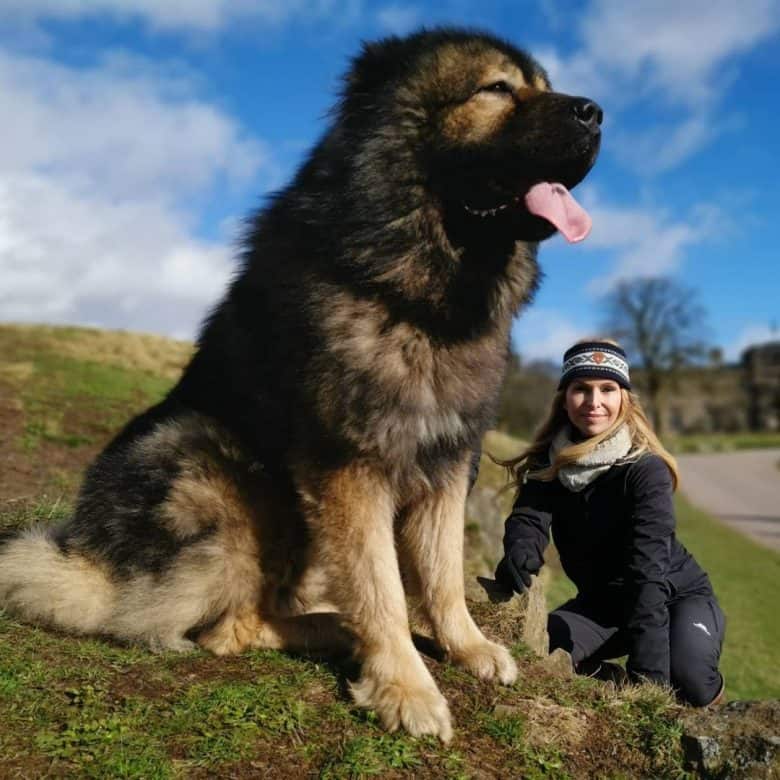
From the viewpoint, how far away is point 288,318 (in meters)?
2.97

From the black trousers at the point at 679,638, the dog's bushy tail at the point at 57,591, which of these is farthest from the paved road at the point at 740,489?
the dog's bushy tail at the point at 57,591

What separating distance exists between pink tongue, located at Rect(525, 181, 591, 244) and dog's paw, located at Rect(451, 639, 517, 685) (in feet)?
5.60

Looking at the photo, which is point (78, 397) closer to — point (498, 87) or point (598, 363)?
point (598, 363)

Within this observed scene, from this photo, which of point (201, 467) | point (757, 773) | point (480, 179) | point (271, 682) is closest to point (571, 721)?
point (757, 773)

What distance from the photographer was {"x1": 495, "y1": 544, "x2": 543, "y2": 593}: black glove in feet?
12.8

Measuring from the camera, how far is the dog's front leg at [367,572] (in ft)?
9.11

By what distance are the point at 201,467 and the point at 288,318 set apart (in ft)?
2.30

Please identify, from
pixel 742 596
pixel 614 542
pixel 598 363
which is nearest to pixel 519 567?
pixel 614 542

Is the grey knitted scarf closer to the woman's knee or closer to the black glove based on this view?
the black glove

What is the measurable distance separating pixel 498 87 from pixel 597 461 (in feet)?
6.25

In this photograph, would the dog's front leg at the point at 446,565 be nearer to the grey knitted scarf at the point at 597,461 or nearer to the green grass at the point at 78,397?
→ the grey knitted scarf at the point at 597,461

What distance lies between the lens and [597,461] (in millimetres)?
3896

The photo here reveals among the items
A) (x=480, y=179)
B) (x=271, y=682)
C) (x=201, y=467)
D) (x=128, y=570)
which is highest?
(x=480, y=179)

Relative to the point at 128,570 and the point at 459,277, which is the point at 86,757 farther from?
the point at 459,277
